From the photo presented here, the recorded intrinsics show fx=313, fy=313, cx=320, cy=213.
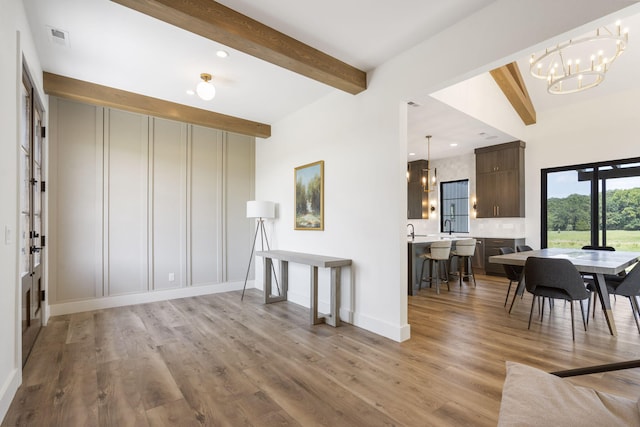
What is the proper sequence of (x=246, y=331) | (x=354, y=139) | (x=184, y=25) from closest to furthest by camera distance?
(x=184, y=25)
(x=246, y=331)
(x=354, y=139)

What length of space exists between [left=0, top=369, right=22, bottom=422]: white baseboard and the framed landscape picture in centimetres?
315

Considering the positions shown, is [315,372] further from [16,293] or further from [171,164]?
[171,164]

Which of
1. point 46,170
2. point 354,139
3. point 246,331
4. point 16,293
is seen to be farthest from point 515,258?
point 46,170

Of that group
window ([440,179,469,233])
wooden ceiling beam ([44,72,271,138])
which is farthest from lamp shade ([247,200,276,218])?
window ([440,179,469,233])

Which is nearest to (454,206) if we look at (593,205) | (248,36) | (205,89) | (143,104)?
(593,205)

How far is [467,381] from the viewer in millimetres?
2350

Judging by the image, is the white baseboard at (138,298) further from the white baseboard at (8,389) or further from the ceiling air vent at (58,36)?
the ceiling air vent at (58,36)

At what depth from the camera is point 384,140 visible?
3379 millimetres

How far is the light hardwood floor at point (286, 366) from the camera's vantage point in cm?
198

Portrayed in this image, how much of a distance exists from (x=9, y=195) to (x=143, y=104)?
8.38 feet

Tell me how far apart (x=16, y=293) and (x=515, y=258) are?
497 centimetres

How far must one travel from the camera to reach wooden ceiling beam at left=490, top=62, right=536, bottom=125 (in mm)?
5633

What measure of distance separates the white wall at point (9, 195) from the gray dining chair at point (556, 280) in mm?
4572

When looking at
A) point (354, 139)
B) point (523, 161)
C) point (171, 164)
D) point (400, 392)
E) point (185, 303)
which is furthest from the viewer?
point (523, 161)
